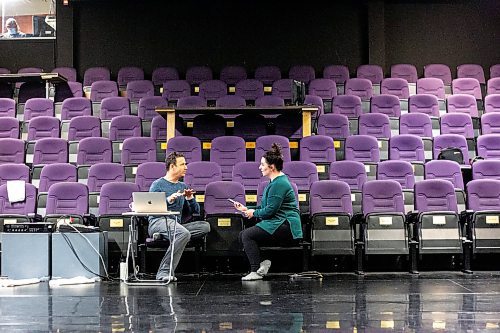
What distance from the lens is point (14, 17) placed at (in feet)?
42.8

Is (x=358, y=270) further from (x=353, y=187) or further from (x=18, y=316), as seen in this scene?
(x=18, y=316)

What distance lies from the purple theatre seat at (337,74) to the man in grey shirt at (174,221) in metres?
5.83

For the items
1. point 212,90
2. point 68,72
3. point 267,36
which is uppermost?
point 267,36

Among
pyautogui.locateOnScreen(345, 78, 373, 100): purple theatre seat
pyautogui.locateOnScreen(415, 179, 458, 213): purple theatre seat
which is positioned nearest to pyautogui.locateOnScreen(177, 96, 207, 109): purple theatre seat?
pyautogui.locateOnScreen(345, 78, 373, 100): purple theatre seat

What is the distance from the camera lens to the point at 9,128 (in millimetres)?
9625

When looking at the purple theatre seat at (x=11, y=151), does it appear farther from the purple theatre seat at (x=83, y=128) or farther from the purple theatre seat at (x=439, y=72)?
the purple theatre seat at (x=439, y=72)

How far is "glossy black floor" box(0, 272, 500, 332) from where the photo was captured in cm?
380

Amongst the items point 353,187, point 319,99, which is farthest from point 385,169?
point 319,99

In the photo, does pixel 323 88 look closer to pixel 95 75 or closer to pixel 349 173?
pixel 349 173

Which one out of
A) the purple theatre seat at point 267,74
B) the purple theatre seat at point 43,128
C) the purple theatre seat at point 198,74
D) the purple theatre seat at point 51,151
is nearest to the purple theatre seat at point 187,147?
the purple theatre seat at point 51,151

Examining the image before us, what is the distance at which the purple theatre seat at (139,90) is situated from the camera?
36.7 feet

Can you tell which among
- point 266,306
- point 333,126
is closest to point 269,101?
point 333,126

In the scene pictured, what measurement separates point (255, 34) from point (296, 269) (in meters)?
6.53

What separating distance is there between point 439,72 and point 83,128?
615 cm
